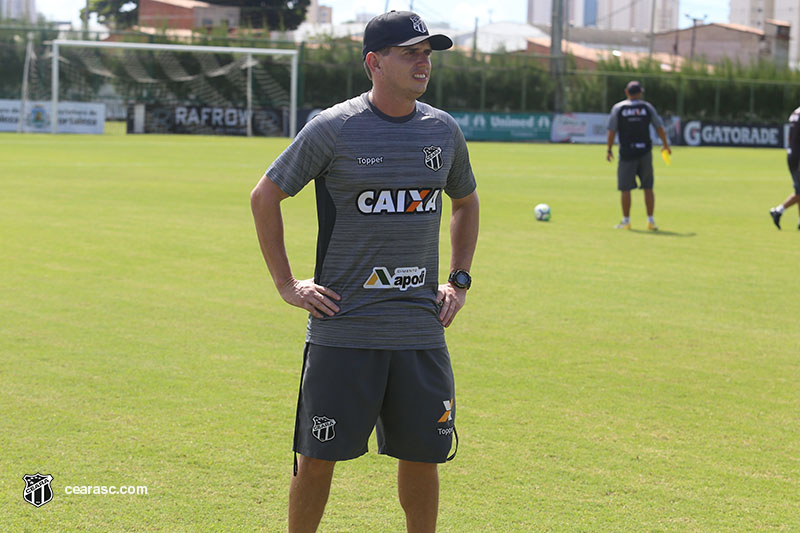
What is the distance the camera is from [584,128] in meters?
54.0

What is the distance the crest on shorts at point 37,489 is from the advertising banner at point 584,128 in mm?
49795

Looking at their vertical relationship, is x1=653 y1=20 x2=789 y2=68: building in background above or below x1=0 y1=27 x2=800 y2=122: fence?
above

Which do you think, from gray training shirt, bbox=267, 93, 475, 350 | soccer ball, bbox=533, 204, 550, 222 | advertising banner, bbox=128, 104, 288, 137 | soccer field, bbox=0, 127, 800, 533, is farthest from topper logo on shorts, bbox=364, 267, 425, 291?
advertising banner, bbox=128, 104, 288, 137

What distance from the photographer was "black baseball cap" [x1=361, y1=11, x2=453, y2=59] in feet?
12.4

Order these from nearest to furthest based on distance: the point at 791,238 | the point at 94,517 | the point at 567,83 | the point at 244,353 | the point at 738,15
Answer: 1. the point at 94,517
2. the point at 244,353
3. the point at 791,238
4. the point at 567,83
5. the point at 738,15

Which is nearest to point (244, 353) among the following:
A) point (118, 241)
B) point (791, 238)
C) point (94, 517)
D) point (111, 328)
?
point (111, 328)

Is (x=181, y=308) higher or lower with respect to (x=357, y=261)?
lower

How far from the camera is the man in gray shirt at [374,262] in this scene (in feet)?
12.4

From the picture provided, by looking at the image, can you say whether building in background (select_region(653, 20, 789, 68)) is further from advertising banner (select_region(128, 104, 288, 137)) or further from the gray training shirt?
the gray training shirt

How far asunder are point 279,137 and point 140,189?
92.3 feet

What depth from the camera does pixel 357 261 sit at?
12.6ft

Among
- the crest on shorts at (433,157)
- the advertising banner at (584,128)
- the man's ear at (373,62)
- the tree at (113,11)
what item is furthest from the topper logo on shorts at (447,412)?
the tree at (113,11)

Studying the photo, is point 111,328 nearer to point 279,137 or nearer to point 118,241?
point 118,241

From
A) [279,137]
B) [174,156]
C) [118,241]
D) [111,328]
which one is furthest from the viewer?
[279,137]
